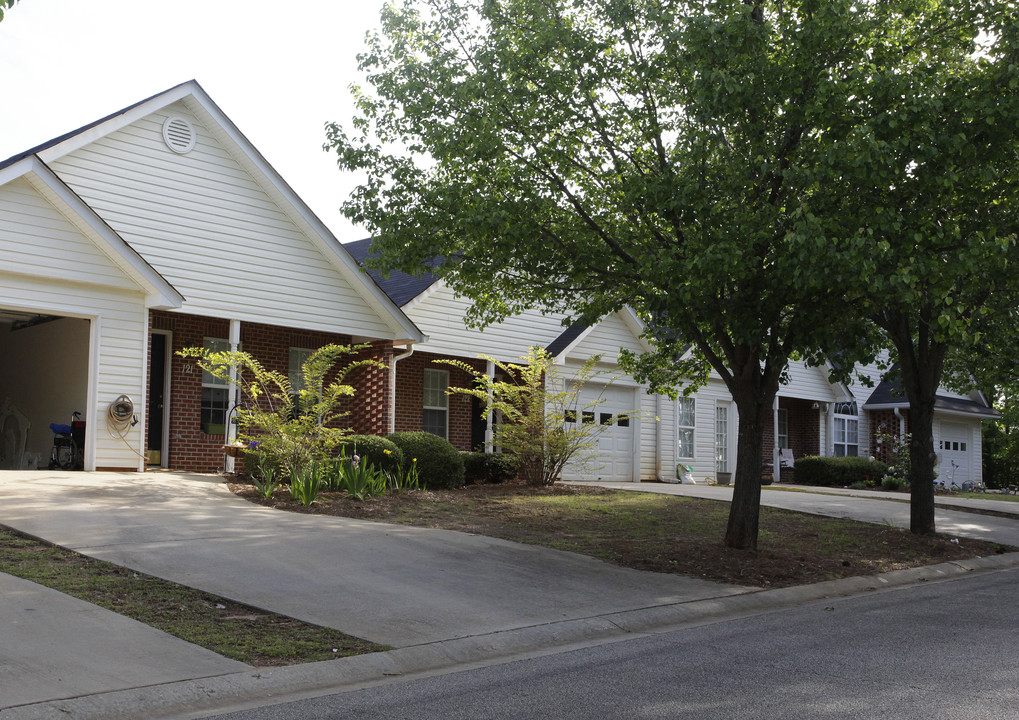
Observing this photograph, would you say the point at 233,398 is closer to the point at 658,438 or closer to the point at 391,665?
the point at 391,665

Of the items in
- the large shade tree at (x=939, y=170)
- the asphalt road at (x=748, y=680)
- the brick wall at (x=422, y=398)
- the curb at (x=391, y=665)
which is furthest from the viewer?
the brick wall at (x=422, y=398)

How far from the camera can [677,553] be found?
36.4 feet

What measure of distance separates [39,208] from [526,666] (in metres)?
11.5

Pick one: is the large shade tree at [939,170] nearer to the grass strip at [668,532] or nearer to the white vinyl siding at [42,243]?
the grass strip at [668,532]

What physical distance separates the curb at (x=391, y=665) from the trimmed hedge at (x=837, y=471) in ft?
64.1

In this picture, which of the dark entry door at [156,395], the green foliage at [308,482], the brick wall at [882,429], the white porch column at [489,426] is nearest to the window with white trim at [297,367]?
the dark entry door at [156,395]

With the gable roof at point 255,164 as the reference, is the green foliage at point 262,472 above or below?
below

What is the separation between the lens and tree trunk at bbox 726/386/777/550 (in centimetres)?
1131

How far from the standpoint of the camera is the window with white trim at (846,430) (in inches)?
1242

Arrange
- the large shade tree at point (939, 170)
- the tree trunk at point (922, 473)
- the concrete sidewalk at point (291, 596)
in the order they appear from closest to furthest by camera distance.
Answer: the concrete sidewalk at point (291, 596), the large shade tree at point (939, 170), the tree trunk at point (922, 473)

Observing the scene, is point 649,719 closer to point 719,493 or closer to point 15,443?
point 719,493

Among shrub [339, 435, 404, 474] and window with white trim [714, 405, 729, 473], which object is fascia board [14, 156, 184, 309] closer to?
shrub [339, 435, 404, 474]

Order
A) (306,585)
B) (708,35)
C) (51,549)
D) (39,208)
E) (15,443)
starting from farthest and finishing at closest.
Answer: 1. (15,443)
2. (39,208)
3. (708,35)
4. (51,549)
5. (306,585)

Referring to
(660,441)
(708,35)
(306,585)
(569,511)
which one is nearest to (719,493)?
(660,441)
